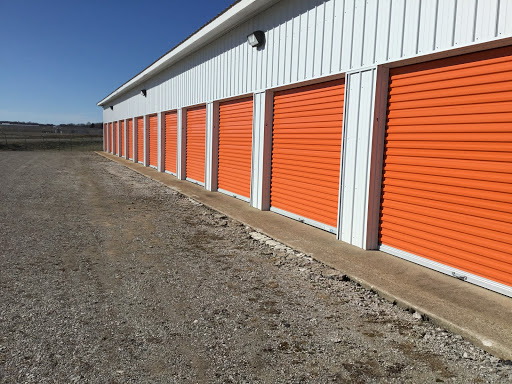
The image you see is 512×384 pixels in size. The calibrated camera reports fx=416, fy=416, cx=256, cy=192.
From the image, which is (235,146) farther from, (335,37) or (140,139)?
(140,139)

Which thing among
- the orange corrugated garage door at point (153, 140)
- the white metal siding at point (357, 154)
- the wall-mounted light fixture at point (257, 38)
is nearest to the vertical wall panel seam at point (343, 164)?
the white metal siding at point (357, 154)

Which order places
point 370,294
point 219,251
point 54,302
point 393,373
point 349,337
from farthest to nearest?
point 219,251 < point 370,294 < point 54,302 < point 349,337 < point 393,373

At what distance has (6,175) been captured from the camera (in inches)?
634

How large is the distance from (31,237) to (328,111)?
211 inches

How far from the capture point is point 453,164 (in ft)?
16.3

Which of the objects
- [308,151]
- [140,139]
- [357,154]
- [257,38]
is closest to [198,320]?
[357,154]

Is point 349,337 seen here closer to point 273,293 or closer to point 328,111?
point 273,293

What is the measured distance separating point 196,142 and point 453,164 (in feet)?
33.9

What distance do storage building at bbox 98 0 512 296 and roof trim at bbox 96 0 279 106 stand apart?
0.06 m

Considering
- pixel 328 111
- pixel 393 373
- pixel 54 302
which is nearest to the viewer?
pixel 393 373

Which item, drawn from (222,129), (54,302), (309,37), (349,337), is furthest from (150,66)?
(349,337)

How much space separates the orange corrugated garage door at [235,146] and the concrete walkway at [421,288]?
310 cm

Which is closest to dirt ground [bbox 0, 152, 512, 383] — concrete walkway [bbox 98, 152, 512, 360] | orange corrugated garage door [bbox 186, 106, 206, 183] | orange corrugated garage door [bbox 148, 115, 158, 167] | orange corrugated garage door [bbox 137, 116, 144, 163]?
concrete walkway [bbox 98, 152, 512, 360]

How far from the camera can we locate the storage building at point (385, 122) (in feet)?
14.9
